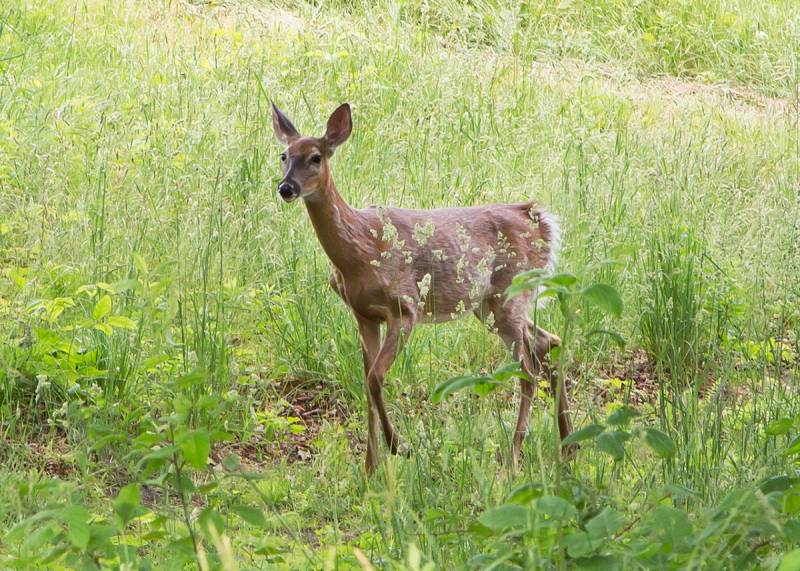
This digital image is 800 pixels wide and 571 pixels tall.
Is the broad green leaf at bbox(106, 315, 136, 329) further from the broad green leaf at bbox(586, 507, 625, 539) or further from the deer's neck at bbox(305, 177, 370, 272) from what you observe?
Result: the broad green leaf at bbox(586, 507, 625, 539)

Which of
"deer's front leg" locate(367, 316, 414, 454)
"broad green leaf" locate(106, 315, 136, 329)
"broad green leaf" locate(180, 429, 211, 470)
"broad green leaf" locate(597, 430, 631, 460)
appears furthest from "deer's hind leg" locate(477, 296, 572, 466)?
"broad green leaf" locate(180, 429, 211, 470)

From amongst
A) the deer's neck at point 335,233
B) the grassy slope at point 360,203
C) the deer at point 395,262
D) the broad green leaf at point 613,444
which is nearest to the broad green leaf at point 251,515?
the grassy slope at point 360,203

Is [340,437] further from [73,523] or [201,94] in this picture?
[201,94]

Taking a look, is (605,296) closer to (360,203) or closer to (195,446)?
(195,446)

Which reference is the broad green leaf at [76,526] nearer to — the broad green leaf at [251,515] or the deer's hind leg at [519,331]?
the broad green leaf at [251,515]

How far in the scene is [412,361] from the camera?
585cm

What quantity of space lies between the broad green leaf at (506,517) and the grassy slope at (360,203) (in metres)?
0.28

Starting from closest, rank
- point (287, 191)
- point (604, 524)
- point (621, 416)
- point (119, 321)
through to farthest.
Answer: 1. point (604, 524)
2. point (621, 416)
3. point (119, 321)
4. point (287, 191)

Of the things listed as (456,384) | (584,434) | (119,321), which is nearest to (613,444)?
(584,434)

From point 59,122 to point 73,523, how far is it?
16.1 feet

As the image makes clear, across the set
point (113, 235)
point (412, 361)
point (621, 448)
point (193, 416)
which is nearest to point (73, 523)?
point (621, 448)

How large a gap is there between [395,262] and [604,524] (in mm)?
3001

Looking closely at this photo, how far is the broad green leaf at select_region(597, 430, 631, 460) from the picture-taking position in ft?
8.64

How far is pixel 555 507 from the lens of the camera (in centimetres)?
248
